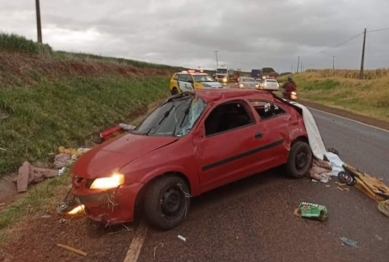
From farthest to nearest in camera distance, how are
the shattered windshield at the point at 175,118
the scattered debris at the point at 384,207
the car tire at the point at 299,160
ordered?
the car tire at the point at 299,160, the shattered windshield at the point at 175,118, the scattered debris at the point at 384,207

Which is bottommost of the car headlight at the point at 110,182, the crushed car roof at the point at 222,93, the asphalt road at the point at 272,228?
the asphalt road at the point at 272,228

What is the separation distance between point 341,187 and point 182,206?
2.94 m

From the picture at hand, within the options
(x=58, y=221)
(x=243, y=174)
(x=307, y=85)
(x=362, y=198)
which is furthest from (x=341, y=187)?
(x=307, y=85)

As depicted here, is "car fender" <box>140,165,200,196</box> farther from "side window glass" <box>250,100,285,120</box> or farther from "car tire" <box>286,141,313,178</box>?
"car tire" <box>286,141,313,178</box>

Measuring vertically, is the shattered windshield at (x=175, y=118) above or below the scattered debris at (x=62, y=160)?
above

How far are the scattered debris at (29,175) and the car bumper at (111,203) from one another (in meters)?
3.81

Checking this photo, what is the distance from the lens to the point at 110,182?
14.0ft

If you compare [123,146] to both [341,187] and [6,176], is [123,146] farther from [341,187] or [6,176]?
[6,176]

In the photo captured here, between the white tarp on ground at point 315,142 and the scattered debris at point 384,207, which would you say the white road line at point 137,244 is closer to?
the scattered debris at point 384,207

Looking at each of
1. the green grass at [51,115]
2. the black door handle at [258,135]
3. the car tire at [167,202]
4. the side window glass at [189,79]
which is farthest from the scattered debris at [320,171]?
the side window glass at [189,79]

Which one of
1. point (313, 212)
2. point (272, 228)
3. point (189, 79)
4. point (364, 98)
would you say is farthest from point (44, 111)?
point (364, 98)

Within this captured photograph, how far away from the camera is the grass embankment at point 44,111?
6.41 meters

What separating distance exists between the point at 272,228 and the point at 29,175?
5.69 meters

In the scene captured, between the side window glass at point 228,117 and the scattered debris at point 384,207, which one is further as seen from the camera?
the side window glass at point 228,117
